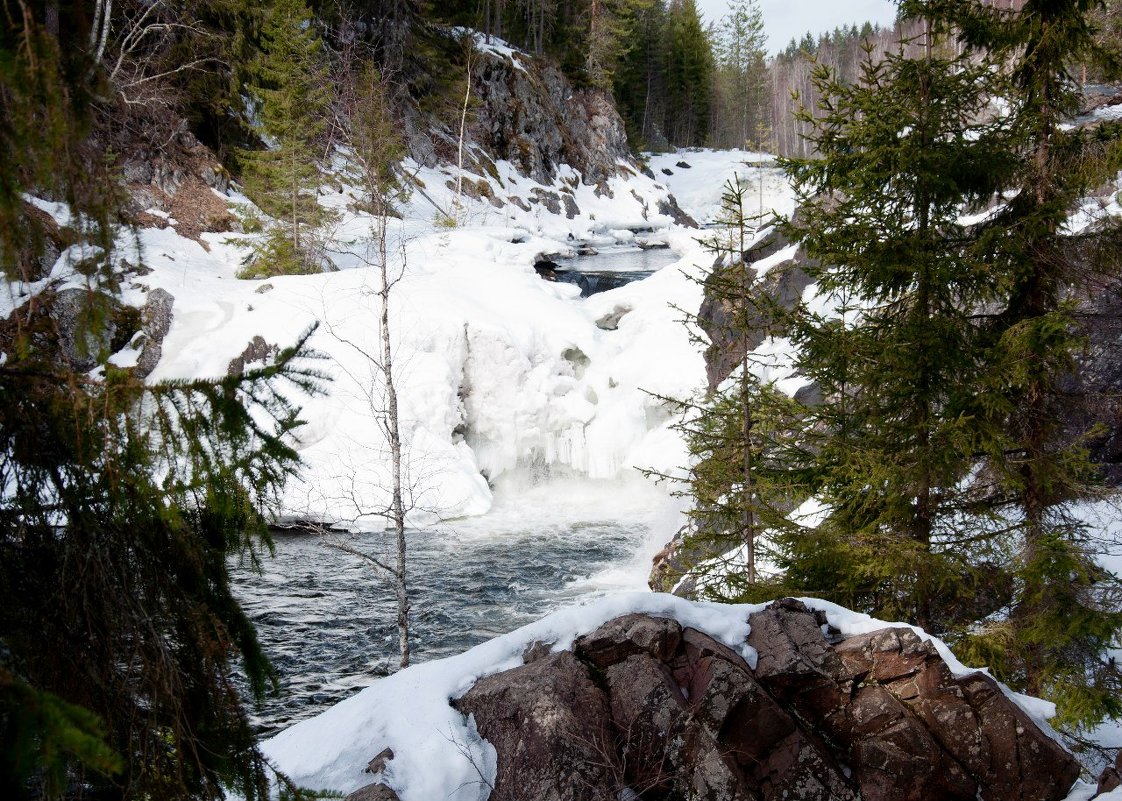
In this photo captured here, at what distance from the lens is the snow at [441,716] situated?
171 inches

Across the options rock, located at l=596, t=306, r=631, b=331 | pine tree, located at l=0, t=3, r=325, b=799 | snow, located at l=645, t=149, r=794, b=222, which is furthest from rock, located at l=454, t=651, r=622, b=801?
snow, located at l=645, t=149, r=794, b=222

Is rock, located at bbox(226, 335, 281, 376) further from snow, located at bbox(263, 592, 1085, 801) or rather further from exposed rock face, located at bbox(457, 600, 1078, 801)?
exposed rock face, located at bbox(457, 600, 1078, 801)

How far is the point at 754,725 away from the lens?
14.5ft

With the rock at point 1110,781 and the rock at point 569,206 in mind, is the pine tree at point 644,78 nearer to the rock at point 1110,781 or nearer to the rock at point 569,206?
the rock at point 569,206

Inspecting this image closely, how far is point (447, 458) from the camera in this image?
1514 centimetres

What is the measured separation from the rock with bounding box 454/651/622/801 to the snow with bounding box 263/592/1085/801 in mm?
161

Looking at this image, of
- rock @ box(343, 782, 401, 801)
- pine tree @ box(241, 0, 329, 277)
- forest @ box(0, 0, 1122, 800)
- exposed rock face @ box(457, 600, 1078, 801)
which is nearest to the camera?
forest @ box(0, 0, 1122, 800)

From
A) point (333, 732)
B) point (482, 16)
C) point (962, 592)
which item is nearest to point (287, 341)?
point (333, 732)

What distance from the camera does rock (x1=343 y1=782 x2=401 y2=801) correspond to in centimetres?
409

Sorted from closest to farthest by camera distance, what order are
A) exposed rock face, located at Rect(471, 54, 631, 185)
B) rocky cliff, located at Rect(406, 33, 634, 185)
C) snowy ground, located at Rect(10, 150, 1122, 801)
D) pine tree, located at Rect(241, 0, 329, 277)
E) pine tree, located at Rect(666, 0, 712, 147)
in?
snowy ground, located at Rect(10, 150, 1122, 801)
pine tree, located at Rect(241, 0, 329, 277)
rocky cliff, located at Rect(406, 33, 634, 185)
exposed rock face, located at Rect(471, 54, 631, 185)
pine tree, located at Rect(666, 0, 712, 147)

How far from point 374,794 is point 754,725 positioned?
2.37 metres

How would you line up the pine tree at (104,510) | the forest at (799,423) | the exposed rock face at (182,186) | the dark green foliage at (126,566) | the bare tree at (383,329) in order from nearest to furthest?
the pine tree at (104,510) → the forest at (799,423) → the dark green foliage at (126,566) → the bare tree at (383,329) → the exposed rock face at (182,186)

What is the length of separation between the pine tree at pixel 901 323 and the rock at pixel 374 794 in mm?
4389

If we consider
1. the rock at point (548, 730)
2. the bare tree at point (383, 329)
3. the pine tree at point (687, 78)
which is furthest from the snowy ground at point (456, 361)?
the pine tree at point (687, 78)
